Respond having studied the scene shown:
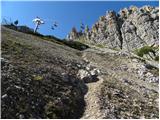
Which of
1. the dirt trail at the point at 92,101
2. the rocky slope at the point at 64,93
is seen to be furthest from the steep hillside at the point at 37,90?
the dirt trail at the point at 92,101

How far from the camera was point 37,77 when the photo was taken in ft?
100

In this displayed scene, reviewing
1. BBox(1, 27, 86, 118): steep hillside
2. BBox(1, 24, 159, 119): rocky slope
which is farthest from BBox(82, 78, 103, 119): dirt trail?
BBox(1, 27, 86, 118): steep hillside

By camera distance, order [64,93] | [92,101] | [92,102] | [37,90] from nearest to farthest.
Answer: [37,90] → [92,102] → [92,101] → [64,93]

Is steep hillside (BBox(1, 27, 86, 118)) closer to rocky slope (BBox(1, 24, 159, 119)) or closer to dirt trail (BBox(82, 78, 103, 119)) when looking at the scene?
rocky slope (BBox(1, 24, 159, 119))

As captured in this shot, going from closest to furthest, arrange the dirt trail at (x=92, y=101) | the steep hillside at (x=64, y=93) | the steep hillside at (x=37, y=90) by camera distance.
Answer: the steep hillside at (x=37, y=90), the steep hillside at (x=64, y=93), the dirt trail at (x=92, y=101)

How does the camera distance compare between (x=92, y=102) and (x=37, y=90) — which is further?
(x=92, y=102)

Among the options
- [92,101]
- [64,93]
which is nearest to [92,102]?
[92,101]

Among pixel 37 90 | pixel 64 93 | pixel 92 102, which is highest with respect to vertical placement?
pixel 37 90

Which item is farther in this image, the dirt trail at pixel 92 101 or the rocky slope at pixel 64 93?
the dirt trail at pixel 92 101

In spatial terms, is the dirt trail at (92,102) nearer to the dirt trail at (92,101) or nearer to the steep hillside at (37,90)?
the dirt trail at (92,101)

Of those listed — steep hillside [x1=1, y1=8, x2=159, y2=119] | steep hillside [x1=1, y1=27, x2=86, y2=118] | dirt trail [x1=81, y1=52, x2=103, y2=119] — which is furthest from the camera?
dirt trail [x1=81, y1=52, x2=103, y2=119]

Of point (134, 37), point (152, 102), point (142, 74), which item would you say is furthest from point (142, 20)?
point (152, 102)

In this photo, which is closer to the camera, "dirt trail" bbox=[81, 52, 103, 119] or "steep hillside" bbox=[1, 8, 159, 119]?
"steep hillside" bbox=[1, 8, 159, 119]

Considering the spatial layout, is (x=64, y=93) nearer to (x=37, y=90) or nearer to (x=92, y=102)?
(x=92, y=102)
